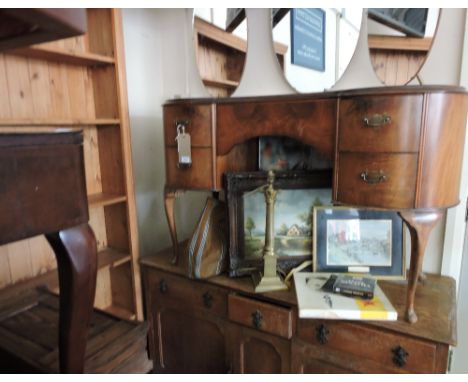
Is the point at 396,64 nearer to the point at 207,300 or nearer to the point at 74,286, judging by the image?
the point at 207,300

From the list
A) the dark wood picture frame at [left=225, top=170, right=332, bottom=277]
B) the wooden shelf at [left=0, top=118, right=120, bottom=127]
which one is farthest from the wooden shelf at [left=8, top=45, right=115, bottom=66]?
the dark wood picture frame at [left=225, top=170, right=332, bottom=277]

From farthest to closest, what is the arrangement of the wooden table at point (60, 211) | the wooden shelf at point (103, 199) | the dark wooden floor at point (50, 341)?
the wooden shelf at point (103, 199) → the dark wooden floor at point (50, 341) → the wooden table at point (60, 211)

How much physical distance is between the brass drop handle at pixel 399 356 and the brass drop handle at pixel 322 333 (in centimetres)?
20

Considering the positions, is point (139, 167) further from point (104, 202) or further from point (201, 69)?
point (201, 69)

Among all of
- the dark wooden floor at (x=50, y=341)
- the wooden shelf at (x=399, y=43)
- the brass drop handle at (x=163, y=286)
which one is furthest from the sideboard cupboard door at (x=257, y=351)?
the wooden shelf at (x=399, y=43)

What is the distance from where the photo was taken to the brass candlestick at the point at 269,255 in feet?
4.13

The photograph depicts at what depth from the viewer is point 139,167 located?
1.86 meters

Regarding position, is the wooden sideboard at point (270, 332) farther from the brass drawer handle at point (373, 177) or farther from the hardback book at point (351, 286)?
the brass drawer handle at point (373, 177)

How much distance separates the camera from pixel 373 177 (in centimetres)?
100

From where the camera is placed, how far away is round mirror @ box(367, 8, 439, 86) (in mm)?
1245

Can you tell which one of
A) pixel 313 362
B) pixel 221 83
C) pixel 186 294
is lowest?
pixel 313 362

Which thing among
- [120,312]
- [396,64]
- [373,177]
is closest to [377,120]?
[373,177]

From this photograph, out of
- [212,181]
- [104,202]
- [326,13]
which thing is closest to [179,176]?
[212,181]

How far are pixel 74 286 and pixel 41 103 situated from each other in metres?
1.05
